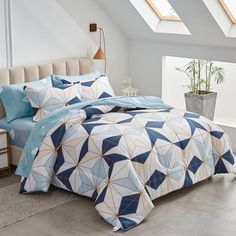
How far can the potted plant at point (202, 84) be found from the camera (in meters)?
6.51

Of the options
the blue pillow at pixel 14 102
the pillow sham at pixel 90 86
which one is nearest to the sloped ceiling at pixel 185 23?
the pillow sham at pixel 90 86

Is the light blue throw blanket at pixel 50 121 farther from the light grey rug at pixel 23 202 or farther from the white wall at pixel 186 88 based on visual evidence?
Result: the white wall at pixel 186 88

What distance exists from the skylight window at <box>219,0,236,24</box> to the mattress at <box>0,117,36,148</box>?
7.45 ft

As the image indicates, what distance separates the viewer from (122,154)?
443cm

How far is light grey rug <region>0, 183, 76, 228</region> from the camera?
14.5 feet

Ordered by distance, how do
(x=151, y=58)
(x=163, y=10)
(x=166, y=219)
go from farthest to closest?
(x=151, y=58)
(x=163, y=10)
(x=166, y=219)

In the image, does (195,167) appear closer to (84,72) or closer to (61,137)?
(61,137)

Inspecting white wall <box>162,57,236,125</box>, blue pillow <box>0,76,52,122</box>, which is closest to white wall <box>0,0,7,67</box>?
blue pillow <box>0,76,52,122</box>

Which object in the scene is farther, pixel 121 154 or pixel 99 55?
pixel 99 55

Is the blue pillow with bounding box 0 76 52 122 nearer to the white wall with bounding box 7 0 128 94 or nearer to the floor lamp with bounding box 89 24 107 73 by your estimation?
the white wall with bounding box 7 0 128 94

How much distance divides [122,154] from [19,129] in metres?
1.36

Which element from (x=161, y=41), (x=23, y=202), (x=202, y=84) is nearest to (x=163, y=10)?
(x=161, y=41)

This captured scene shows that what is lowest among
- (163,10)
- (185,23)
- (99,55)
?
(99,55)

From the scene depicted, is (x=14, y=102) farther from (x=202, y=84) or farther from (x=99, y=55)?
(x=202, y=84)
